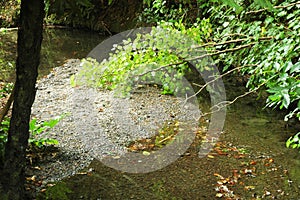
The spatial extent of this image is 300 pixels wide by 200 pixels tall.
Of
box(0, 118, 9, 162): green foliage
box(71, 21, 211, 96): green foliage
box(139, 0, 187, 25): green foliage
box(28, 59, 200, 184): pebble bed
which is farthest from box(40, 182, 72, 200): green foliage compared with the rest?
box(139, 0, 187, 25): green foliage

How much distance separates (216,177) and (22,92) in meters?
1.69

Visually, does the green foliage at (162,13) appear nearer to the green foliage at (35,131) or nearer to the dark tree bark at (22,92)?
the green foliage at (35,131)

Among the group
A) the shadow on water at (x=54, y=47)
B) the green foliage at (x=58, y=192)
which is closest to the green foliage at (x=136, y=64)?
the green foliage at (x=58, y=192)

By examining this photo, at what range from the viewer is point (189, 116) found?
4.41 m

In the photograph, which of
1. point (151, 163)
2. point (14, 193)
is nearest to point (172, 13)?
point (151, 163)

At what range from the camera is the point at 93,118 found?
4.24 metres

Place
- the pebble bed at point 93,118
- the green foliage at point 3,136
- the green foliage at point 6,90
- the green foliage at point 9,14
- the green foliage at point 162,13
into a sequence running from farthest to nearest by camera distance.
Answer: the green foliage at point 9,14, the green foliage at point 162,13, the green foliage at point 6,90, the pebble bed at point 93,118, the green foliage at point 3,136

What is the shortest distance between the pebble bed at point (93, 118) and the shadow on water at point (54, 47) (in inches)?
39.2

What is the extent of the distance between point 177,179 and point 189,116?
1.53m

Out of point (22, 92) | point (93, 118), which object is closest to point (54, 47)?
point (93, 118)

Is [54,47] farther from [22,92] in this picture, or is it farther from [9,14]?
[22,92]

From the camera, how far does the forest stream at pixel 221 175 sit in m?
2.74

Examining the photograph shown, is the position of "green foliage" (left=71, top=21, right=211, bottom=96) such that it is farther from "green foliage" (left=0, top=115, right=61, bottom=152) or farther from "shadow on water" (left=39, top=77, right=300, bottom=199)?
"shadow on water" (left=39, top=77, right=300, bottom=199)

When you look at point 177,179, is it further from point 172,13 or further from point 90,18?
point 90,18
